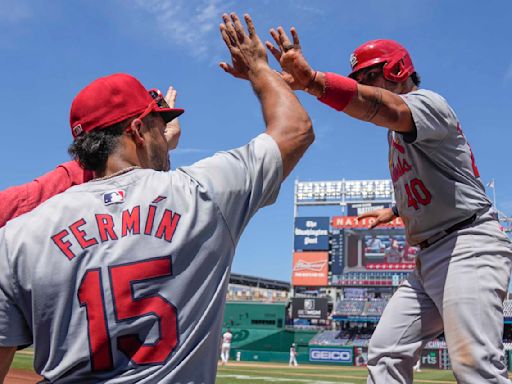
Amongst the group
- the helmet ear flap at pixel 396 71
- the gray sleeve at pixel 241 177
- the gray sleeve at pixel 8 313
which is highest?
the helmet ear flap at pixel 396 71

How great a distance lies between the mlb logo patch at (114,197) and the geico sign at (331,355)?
34.4 metres

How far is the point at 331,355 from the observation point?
35031 mm

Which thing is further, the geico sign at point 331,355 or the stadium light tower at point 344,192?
the stadium light tower at point 344,192

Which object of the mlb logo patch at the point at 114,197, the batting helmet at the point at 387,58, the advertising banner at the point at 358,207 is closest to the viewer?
the mlb logo patch at the point at 114,197

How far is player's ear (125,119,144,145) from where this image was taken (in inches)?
73.0

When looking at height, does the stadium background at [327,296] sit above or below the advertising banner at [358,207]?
below

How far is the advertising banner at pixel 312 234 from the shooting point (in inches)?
1841

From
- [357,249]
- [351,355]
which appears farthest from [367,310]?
[351,355]

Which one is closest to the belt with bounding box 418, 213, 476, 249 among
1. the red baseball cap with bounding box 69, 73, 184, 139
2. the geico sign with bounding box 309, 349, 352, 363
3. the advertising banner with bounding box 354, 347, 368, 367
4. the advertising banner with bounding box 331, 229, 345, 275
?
the red baseball cap with bounding box 69, 73, 184, 139

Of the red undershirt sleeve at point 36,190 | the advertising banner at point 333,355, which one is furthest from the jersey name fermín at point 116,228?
the advertising banner at point 333,355

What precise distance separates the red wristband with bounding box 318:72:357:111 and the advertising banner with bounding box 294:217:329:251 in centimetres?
4398

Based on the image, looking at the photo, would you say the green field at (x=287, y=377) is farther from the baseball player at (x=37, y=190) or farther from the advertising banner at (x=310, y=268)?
the advertising banner at (x=310, y=268)

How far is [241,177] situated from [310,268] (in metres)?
45.4

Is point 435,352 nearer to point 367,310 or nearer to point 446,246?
point 367,310
